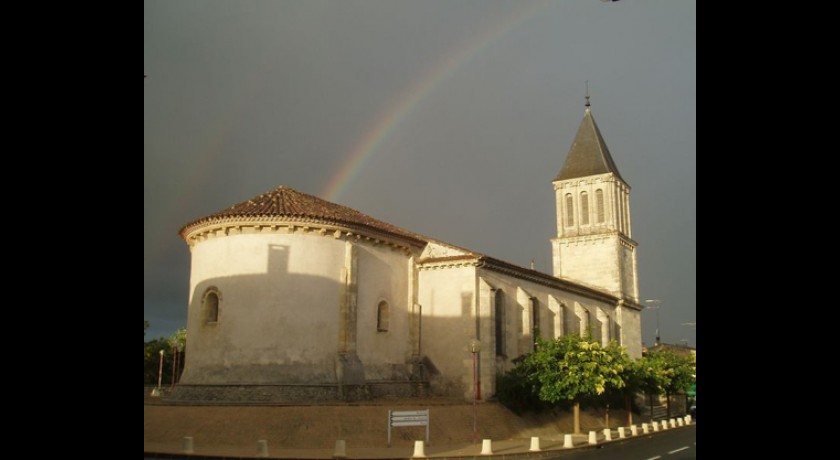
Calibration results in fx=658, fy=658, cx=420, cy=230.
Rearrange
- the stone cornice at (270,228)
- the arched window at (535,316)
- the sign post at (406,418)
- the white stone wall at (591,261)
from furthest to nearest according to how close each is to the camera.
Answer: the white stone wall at (591,261), the arched window at (535,316), the stone cornice at (270,228), the sign post at (406,418)

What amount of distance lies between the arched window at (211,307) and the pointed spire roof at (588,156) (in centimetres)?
3331

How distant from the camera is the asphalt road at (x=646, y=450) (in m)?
22.5

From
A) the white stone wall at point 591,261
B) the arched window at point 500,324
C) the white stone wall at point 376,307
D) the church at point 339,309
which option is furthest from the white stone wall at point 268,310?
the white stone wall at point 591,261

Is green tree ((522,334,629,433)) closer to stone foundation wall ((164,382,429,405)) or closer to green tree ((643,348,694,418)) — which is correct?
green tree ((643,348,694,418))

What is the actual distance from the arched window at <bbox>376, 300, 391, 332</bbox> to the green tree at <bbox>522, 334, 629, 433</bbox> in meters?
7.08

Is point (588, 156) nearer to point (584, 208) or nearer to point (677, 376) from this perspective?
point (584, 208)

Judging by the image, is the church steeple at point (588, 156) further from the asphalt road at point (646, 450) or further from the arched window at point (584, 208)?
the asphalt road at point (646, 450)

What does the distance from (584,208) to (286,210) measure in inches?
1224

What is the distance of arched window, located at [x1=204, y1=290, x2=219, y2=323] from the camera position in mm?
27547

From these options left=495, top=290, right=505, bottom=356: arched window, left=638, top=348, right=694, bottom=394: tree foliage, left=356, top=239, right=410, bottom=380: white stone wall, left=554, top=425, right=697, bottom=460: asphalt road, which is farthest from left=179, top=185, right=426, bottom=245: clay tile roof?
left=638, top=348, right=694, bottom=394: tree foliage
